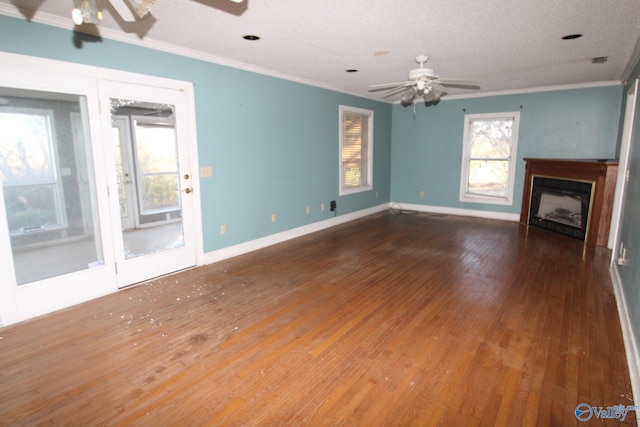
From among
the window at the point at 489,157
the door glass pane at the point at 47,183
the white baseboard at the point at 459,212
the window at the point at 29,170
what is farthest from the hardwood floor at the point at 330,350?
the window at the point at 489,157

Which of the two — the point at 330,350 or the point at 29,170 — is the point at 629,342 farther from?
the point at 29,170

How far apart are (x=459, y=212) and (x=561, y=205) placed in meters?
1.96

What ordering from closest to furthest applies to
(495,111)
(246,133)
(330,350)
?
(330,350) → (246,133) → (495,111)

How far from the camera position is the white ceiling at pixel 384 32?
2605 mm

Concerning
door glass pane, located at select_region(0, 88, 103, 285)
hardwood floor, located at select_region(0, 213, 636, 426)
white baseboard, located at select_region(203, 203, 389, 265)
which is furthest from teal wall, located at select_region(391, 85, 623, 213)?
door glass pane, located at select_region(0, 88, 103, 285)

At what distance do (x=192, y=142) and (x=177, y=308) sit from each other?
1925mm

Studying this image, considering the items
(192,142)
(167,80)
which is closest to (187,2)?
(167,80)

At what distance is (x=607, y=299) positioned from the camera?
10.5ft

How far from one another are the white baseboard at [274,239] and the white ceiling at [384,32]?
7.79ft

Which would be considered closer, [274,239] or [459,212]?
[274,239]

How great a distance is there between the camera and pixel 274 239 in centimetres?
512

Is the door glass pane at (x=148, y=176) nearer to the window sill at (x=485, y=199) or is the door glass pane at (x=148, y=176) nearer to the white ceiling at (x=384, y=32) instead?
the white ceiling at (x=384, y=32)

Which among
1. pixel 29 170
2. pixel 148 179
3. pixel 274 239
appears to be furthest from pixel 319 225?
pixel 29 170

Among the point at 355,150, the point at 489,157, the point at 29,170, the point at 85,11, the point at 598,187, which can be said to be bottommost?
the point at 598,187
